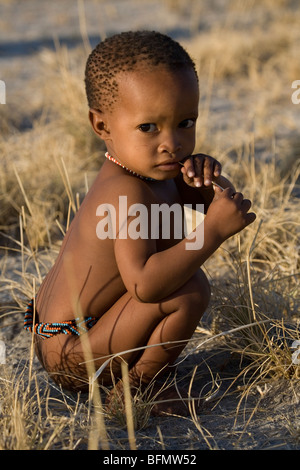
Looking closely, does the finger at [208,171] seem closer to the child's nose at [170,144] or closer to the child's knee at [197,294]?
the child's nose at [170,144]

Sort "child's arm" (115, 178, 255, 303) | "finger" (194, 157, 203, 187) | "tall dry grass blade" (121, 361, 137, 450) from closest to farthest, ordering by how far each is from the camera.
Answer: "tall dry grass blade" (121, 361, 137, 450) < "child's arm" (115, 178, 255, 303) < "finger" (194, 157, 203, 187)

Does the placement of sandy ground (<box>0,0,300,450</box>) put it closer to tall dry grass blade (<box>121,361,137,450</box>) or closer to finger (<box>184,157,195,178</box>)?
tall dry grass blade (<box>121,361,137,450</box>)

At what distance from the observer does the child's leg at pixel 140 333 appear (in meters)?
1.83

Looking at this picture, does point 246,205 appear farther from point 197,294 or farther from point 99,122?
point 99,122

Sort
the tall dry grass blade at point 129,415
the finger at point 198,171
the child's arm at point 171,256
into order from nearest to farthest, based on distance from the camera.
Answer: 1. the tall dry grass blade at point 129,415
2. the child's arm at point 171,256
3. the finger at point 198,171

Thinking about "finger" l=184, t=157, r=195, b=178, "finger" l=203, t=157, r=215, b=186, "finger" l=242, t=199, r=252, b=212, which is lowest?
"finger" l=242, t=199, r=252, b=212

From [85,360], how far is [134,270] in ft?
1.19

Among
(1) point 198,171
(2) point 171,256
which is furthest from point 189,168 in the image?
(2) point 171,256

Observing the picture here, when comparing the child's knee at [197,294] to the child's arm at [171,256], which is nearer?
the child's arm at [171,256]

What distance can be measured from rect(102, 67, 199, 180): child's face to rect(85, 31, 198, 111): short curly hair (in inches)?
0.9

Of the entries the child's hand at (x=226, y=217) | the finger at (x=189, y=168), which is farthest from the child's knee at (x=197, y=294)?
the finger at (x=189, y=168)

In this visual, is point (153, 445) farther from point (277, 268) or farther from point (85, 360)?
point (277, 268)

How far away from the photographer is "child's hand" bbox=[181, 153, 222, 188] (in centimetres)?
180

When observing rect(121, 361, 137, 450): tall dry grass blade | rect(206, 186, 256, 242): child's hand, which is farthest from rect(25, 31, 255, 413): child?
rect(121, 361, 137, 450): tall dry grass blade
